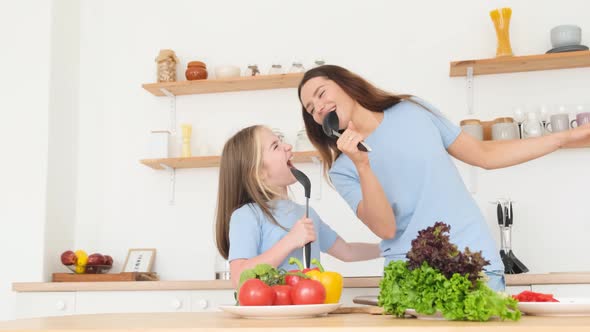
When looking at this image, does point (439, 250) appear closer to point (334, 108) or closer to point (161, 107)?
point (334, 108)

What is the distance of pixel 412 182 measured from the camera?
1.92 meters

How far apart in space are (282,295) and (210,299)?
63.1 inches

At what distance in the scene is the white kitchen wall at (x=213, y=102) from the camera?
3.26 m

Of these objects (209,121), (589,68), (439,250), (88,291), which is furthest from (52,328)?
(589,68)

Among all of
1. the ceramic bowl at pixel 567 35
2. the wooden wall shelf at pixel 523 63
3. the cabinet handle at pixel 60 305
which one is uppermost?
the ceramic bowl at pixel 567 35

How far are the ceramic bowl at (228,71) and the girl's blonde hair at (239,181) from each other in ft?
4.40

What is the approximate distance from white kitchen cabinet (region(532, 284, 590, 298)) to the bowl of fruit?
191 centimetres

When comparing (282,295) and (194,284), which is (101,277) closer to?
(194,284)

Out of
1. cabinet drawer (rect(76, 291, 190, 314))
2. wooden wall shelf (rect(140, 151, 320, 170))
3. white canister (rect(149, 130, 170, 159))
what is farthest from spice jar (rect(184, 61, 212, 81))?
cabinet drawer (rect(76, 291, 190, 314))

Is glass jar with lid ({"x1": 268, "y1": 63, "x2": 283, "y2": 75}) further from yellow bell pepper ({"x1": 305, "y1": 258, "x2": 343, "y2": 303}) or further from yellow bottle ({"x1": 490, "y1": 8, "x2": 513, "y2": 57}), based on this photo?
yellow bell pepper ({"x1": 305, "y1": 258, "x2": 343, "y2": 303})

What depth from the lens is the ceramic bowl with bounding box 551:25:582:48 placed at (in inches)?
124

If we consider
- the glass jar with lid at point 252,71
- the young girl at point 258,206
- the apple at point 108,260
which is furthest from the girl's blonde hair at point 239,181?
the apple at point 108,260

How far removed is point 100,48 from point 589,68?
7.87 ft

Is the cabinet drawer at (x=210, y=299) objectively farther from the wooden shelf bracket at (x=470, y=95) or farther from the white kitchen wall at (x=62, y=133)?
the wooden shelf bracket at (x=470, y=95)
